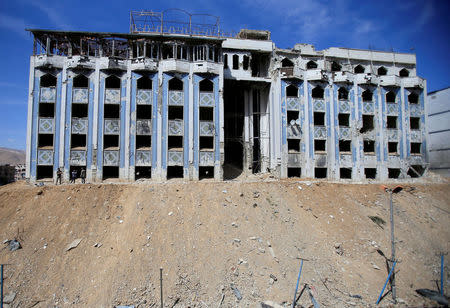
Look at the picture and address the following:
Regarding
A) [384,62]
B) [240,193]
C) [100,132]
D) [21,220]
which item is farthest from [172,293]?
[384,62]

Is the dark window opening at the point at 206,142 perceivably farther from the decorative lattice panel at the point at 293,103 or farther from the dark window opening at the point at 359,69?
the dark window opening at the point at 359,69

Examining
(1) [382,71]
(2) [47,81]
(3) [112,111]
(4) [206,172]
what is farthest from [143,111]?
(1) [382,71]

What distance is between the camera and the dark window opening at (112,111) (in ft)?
75.6

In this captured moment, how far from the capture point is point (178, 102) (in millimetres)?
22828

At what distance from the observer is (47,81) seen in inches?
887

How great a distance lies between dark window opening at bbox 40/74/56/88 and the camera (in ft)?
71.9

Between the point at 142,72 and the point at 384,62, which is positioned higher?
the point at 384,62

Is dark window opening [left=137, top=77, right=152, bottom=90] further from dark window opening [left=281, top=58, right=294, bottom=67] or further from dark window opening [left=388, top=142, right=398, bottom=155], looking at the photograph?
dark window opening [left=388, top=142, right=398, bottom=155]

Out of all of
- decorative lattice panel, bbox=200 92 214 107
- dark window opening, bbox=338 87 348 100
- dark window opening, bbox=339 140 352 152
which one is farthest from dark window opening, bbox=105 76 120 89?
dark window opening, bbox=339 140 352 152

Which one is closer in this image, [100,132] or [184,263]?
[184,263]

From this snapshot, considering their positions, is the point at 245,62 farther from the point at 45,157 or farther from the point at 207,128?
the point at 45,157

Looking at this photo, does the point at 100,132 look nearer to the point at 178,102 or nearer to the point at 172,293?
the point at 178,102

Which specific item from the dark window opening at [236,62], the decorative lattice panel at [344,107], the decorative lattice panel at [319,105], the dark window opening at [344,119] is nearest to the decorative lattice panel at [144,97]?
the dark window opening at [236,62]

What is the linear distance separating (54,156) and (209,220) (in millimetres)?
16355
